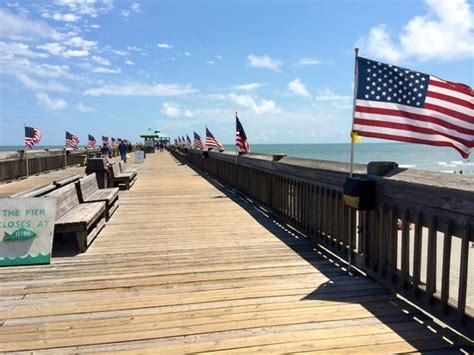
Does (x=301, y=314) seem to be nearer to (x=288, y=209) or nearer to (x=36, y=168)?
(x=288, y=209)

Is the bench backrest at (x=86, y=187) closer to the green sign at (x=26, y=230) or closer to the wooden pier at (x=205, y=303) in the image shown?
the wooden pier at (x=205, y=303)

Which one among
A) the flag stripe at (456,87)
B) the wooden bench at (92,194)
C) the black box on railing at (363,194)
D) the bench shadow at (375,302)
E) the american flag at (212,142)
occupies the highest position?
the flag stripe at (456,87)

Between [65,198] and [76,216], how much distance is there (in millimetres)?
565

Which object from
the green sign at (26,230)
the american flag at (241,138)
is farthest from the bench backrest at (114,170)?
the green sign at (26,230)

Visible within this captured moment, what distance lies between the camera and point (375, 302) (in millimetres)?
3676

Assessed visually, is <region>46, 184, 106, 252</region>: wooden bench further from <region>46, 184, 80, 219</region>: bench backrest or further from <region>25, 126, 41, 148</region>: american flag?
<region>25, 126, 41, 148</region>: american flag

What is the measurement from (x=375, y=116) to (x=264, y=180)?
492 centimetres

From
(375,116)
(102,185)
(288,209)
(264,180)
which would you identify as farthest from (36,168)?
(375,116)

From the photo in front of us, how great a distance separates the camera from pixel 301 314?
344 cm

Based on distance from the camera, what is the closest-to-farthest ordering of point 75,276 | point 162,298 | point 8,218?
point 162,298 → point 75,276 → point 8,218

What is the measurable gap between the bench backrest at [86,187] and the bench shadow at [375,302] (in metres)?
3.45

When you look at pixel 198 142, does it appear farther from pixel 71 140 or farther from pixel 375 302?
pixel 375 302

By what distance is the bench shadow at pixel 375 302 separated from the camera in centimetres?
298

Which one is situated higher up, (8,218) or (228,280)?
(8,218)
